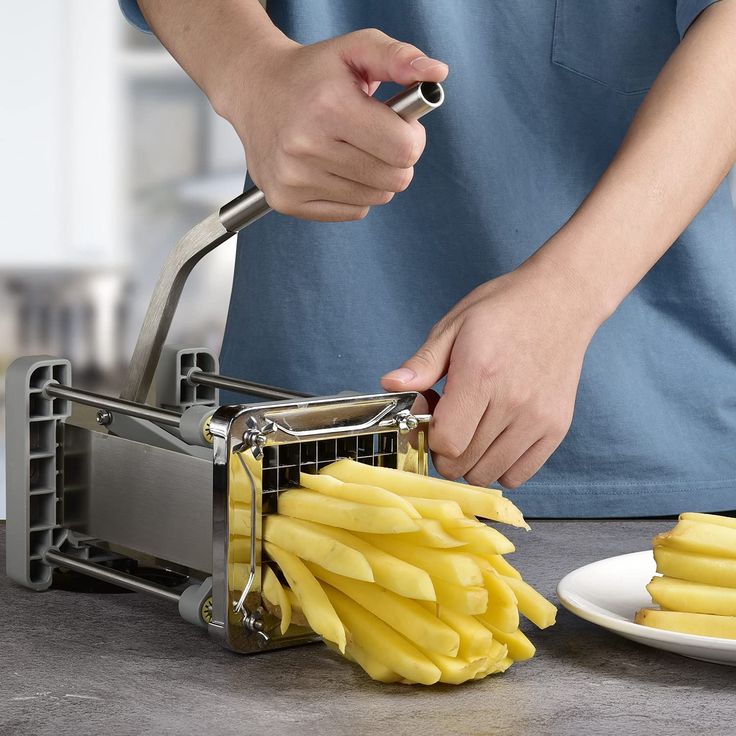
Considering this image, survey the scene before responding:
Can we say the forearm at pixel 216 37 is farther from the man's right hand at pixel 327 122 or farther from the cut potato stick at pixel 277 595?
the cut potato stick at pixel 277 595

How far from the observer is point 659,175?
3.57ft

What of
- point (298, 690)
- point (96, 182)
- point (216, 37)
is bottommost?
point (298, 690)

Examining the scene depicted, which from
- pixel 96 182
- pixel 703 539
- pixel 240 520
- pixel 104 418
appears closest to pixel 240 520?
pixel 240 520

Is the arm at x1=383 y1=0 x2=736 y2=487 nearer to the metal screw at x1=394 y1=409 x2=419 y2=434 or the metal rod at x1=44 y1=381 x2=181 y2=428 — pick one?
the metal screw at x1=394 y1=409 x2=419 y2=434

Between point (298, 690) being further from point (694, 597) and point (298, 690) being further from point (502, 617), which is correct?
point (694, 597)

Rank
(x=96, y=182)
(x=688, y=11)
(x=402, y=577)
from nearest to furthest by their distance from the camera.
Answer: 1. (x=402, y=577)
2. (x=688, y=11)
3. (x=96, y=182)

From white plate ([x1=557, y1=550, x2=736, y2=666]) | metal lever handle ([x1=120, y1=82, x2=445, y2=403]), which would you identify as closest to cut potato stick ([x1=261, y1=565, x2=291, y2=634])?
white plate ([x1=557, y1=550, x2=736, y2=666])

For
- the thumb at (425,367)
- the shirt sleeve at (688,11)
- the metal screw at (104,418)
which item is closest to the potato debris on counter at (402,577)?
Answer: the thumb at (425,367)

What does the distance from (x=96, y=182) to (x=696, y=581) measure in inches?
124

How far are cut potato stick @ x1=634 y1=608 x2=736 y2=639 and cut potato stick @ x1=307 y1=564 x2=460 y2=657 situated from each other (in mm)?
154

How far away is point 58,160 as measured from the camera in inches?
144

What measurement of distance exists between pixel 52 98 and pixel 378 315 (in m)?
2.60

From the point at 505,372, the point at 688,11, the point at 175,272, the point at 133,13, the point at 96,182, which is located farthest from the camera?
the point at 96,182

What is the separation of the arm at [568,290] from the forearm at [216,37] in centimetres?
29
